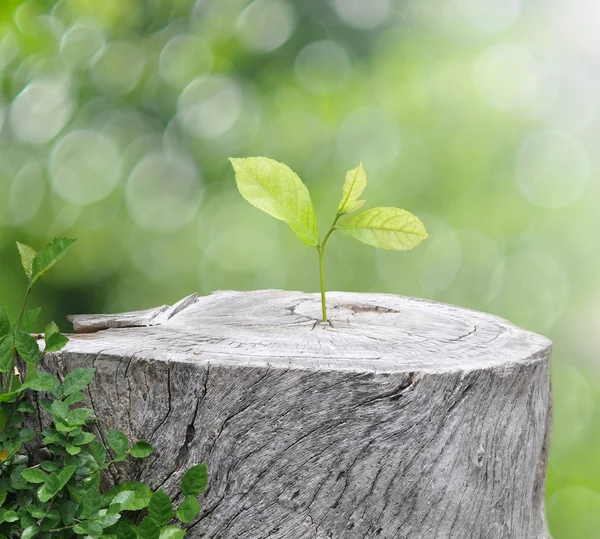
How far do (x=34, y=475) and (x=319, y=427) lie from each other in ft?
1.12

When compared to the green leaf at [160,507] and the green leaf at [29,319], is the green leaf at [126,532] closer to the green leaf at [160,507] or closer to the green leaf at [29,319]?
the green leaf at [160,507]

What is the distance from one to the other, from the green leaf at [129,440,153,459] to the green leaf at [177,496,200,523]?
0.25 ft

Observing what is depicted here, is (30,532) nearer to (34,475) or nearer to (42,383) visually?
(34,475)

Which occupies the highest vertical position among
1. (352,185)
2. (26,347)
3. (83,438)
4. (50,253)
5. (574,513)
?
(352,185)

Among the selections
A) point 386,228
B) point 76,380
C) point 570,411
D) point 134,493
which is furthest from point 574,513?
point 76,380

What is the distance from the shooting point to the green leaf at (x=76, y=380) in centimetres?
79

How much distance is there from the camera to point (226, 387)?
2.63 ft

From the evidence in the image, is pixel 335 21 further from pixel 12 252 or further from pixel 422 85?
pixel 12 252

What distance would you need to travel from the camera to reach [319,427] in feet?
2.63

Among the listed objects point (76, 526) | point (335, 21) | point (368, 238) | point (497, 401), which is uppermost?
point (335, 21)

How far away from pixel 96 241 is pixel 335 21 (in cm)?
104

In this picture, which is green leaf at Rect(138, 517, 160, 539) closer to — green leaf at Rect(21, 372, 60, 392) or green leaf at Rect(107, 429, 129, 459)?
green leaf at Rect(107, 429, 129, 459)

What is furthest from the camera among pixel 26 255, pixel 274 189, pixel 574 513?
pixel 574 513

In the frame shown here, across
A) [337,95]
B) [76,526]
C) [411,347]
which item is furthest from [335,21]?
[76,526]
